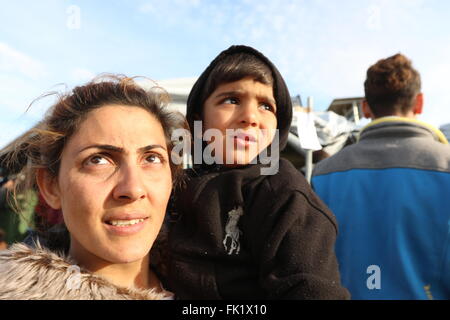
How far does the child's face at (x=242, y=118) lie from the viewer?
131 centimetres

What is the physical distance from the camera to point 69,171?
105 cm

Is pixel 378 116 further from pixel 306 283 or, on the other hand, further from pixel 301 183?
pixel 306 283

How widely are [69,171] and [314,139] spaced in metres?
1.36

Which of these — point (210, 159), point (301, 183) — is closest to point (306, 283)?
point (301, 183)

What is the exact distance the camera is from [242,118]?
4.30ft

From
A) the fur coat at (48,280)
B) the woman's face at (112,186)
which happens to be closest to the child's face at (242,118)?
the woman's face at (112,186)

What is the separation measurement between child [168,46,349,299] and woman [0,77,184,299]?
0.55 ft

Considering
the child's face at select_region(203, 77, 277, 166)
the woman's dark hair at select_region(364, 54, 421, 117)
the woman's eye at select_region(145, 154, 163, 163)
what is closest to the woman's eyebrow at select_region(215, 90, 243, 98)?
the child's face at select_region(203, 77, 277, 166)

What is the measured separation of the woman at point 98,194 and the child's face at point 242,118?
265mm

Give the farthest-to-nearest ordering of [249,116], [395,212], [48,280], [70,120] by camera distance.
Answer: [395,212] < [249,116] < [70,120] < [48,280]

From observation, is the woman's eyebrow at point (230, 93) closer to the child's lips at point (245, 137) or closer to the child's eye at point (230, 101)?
the child's eye at point (230, 101)

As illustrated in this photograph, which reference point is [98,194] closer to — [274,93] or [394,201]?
[274,93]

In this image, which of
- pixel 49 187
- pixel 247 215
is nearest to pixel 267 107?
pixel 247 215

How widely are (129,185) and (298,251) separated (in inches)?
22.6
